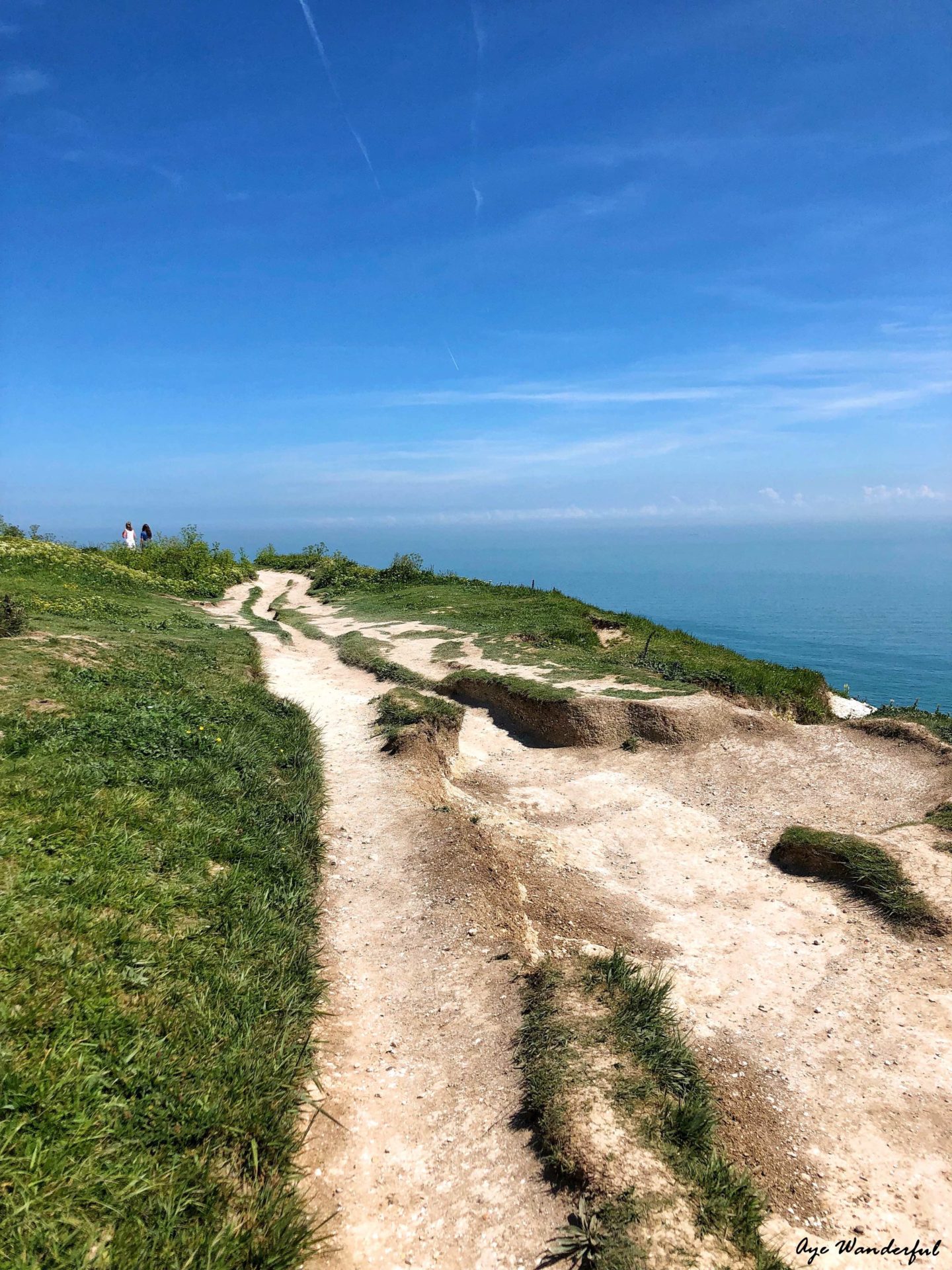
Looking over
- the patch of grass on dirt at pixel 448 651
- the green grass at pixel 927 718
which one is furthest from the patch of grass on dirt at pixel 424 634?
the green grass at pixel 927 718

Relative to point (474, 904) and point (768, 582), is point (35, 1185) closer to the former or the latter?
point (474, 904)

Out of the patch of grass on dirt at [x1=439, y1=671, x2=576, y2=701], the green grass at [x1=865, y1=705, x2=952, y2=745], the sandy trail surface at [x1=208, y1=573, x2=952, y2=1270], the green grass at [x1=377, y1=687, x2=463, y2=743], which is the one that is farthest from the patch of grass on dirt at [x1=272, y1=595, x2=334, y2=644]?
the green grass at [x1=865, y1=705, x2=952, y2=745]

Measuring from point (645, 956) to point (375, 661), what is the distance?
15863mm

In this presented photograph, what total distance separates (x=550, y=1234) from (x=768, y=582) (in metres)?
211

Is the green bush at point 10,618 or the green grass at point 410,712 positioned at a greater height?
the green bush at point 10,618

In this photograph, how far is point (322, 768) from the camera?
13.7m

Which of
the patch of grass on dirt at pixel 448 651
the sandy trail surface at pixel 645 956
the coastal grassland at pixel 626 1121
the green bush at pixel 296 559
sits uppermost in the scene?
the green bush at pixel 296 559

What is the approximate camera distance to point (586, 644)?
2544 centimetres

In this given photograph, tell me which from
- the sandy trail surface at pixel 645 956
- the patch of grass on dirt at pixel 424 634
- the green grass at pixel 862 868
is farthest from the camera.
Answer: the patch of grass on dirt at pixel 424 634

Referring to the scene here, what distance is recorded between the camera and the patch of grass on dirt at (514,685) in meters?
18.1

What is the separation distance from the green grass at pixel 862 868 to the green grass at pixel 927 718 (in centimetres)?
630

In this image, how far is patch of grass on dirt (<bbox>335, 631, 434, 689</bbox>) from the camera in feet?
69.7

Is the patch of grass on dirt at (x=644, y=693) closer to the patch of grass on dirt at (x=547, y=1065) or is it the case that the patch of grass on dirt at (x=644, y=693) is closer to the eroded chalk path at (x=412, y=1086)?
the eroded chalk path at (x=412, y=1086)

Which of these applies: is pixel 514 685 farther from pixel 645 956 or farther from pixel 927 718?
pixel 927 718
